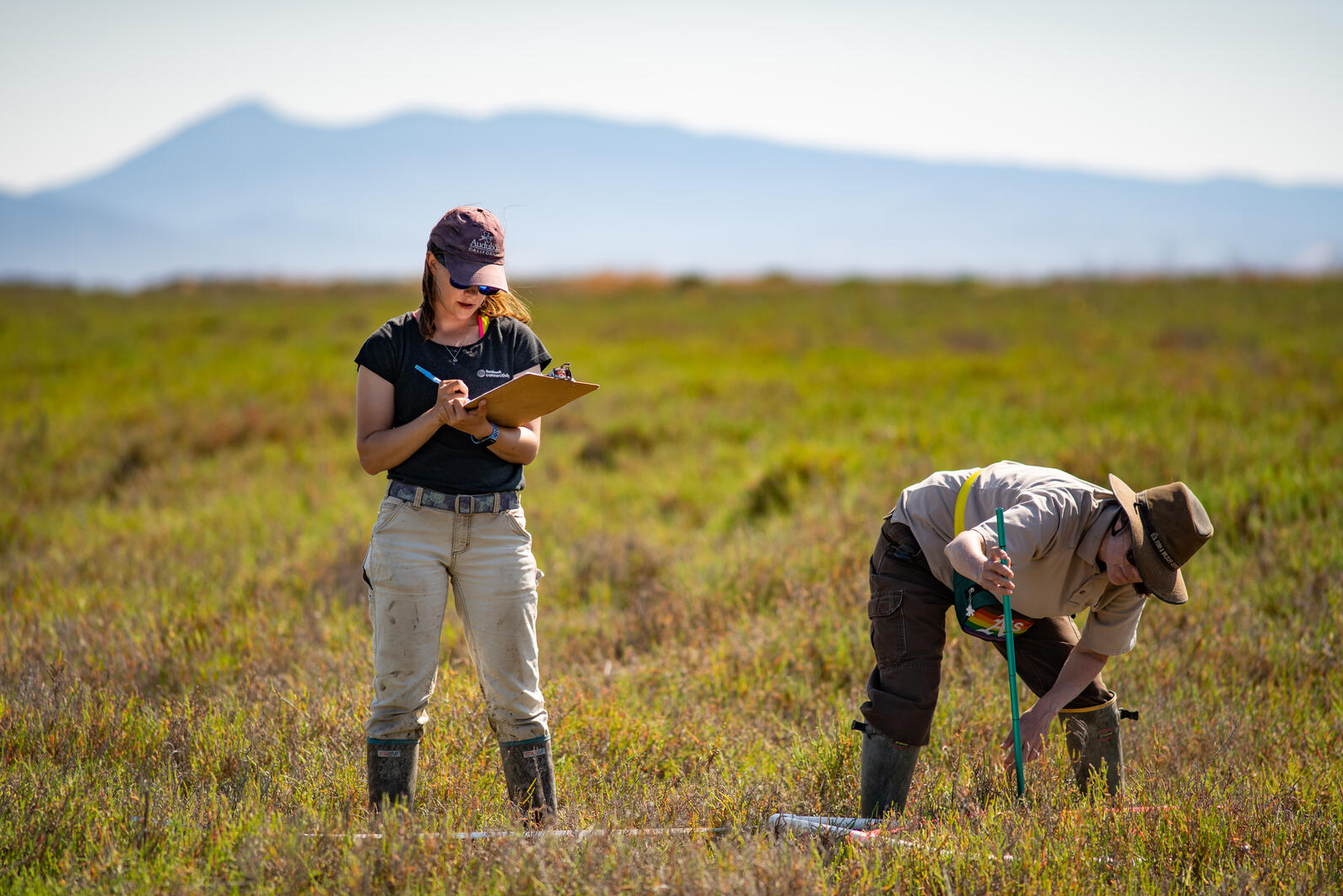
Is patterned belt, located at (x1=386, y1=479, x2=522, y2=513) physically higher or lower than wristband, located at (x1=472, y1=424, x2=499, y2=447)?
lower

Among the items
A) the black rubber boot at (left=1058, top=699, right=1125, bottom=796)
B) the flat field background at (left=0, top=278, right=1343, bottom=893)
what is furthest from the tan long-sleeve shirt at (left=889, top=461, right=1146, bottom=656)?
the flat field background at (left=0, top=278, right=1343, bottom=893)

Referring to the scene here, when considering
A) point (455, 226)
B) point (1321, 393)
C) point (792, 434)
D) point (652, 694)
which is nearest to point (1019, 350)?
point (1321, 393)

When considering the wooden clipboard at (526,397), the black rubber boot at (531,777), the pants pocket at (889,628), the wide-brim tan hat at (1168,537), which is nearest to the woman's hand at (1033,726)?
the pants pocket at (889,628)

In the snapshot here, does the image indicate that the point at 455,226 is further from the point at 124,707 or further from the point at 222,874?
the point at 124,707

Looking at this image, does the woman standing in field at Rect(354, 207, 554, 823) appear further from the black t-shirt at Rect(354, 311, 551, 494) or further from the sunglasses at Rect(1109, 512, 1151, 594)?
the sunglasses at Rect(1109, 512, 1151, 594)

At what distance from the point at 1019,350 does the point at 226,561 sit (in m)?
13.8

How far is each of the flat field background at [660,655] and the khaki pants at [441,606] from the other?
0.36 metres

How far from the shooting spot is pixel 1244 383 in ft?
39.5

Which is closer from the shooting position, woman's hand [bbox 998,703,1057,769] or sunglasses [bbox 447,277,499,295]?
sunglasses [bbox 447,277,499,295]

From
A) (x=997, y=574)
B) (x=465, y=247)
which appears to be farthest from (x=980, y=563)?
(x=465, y=247)

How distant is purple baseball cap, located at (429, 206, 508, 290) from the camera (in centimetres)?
287

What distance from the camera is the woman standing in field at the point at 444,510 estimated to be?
9.46 feet

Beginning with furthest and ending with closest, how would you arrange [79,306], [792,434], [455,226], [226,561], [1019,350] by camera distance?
[79,306] < [1019,350] < [792,434] < [226,561] < [455,226]

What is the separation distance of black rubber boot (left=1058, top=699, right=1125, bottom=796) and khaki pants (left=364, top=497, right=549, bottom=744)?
6.27 feet
